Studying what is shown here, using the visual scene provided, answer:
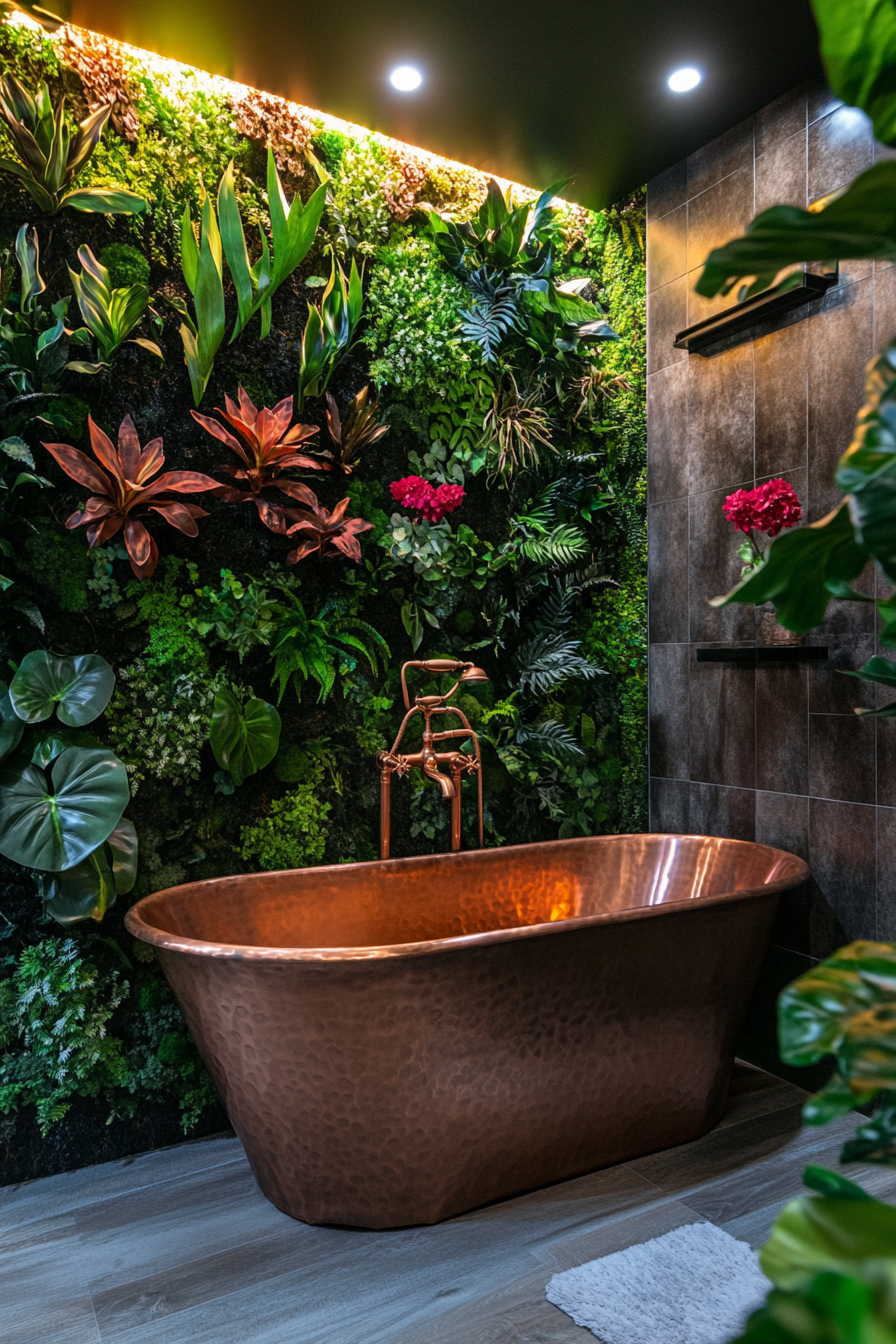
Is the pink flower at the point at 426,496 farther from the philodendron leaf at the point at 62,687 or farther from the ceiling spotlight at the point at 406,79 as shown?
the ceiling spotlight at the point at 406,79

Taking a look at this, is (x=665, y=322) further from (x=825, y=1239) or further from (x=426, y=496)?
(x=825, y=1239)

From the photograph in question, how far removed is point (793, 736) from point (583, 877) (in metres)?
0.81

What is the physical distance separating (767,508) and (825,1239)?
2305 mm

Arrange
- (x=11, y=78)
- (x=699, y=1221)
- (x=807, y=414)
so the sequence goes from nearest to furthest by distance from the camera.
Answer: (x=699, y=1221) → (x=11, y=78) → (x=807, y=414)

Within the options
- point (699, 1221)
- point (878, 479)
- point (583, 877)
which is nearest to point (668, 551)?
point (583, 877)

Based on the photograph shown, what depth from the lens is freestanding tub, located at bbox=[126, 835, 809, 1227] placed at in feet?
5.71

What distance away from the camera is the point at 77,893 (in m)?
2.09

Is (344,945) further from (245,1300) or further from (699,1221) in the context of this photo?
(699,1221)

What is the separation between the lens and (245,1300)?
5.49 ft

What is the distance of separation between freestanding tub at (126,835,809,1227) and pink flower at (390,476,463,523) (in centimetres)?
113

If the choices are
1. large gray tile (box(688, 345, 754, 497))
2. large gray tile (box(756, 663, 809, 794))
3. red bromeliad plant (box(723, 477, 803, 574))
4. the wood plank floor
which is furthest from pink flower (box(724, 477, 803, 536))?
the wood plank floor

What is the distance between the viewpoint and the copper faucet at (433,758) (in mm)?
2566

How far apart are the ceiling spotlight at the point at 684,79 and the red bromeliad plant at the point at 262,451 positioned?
4.91 feet

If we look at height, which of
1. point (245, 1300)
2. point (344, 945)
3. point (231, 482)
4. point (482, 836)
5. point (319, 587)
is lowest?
point (245, 1300)
